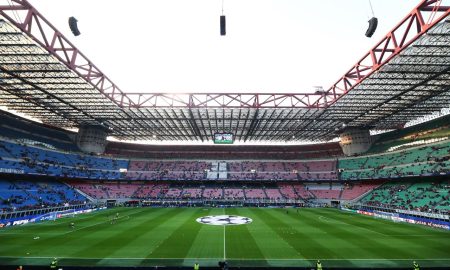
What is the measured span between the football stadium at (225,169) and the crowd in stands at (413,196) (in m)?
0.33

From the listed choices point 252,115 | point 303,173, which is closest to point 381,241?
point 252,115

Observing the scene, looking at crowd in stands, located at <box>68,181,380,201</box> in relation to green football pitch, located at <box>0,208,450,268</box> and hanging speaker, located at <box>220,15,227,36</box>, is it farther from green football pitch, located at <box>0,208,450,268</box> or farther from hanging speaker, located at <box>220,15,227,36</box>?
hanging speaker, located at <box>220,15,227,36</box>

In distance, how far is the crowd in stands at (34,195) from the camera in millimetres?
37094

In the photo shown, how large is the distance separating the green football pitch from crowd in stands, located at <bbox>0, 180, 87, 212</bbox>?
25.3ft

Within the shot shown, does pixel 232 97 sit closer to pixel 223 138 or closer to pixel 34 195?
pixel 223 138

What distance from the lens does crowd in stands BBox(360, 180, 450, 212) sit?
1452 inches

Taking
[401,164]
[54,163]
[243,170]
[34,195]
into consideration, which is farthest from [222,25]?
[243,170]

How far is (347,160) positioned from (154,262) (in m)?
58.1

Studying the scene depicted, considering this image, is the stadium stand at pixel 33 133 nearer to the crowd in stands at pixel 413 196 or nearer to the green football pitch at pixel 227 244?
the green football pitch at pixel 227 244

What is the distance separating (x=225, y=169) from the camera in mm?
68375

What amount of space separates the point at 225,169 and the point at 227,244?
149ft

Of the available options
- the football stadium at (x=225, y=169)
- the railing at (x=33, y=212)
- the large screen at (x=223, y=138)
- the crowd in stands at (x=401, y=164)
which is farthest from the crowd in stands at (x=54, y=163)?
the crowd in stands at (x=401, y=164)

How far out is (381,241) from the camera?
24234 mm

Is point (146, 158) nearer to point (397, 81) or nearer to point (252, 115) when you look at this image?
point (252, 115)
